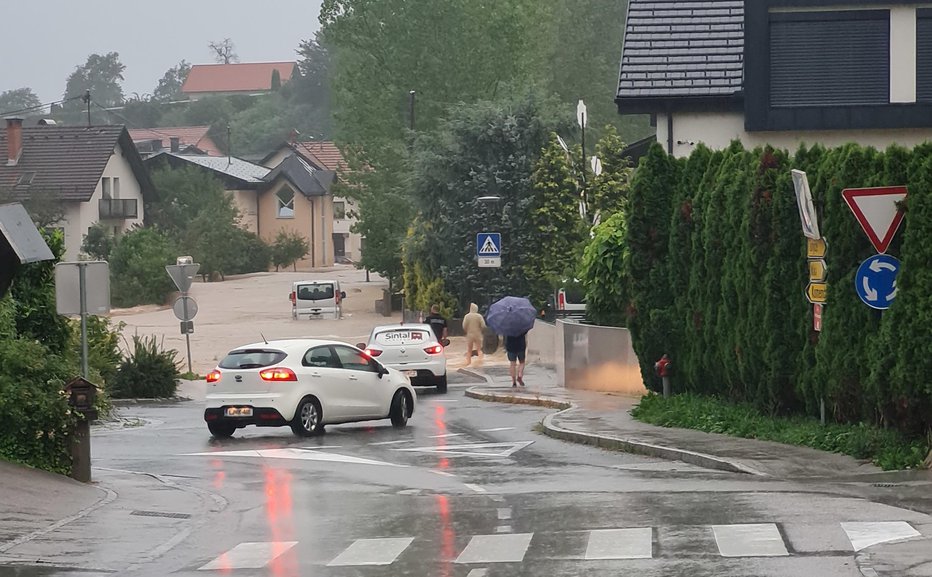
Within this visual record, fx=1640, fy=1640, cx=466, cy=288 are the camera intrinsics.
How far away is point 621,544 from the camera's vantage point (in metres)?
12.6

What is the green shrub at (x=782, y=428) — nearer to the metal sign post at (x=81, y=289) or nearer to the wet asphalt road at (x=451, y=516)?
the wet asphalt road at (x=451, y=516)

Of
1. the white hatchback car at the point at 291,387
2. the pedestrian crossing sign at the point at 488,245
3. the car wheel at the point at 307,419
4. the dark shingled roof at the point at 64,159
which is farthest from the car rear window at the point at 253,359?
the dark shingled roof at the point at 64,159

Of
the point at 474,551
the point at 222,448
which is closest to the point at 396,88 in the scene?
the point at 222,448

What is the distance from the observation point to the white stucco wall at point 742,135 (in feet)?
89.4

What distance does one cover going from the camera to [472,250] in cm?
5347

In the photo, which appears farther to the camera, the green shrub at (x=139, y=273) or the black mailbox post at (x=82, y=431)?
the green shrub at (x=139, y=273)

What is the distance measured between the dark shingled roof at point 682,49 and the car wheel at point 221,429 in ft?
29.1

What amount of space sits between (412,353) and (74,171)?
59.6m

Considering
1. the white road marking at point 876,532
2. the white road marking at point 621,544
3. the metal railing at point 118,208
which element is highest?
the metal railing at point 118,208

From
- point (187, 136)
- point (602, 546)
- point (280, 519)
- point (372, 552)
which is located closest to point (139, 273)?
point (280, 519)

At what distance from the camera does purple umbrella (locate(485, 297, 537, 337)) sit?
33469mm

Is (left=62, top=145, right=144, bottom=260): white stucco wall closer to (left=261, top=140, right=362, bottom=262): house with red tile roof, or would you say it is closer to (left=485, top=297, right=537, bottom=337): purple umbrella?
(left=261, top=140, right=362, bottom=262): house with red tile roof

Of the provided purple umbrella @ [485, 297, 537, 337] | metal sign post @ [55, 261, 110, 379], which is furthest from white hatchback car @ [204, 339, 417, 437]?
purple umbrella @ [485, 297, 537, 337]

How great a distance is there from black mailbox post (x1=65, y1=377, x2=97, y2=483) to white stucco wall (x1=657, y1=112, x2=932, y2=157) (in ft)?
42.8
